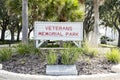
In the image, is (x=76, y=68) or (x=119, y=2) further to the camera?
(x=119, y=2)

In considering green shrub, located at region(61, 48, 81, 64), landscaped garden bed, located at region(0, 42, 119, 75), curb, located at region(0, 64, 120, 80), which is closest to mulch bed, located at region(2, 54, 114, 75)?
landscaped garden bed, located at region(0, 42, 119, 75)

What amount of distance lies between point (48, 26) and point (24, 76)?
131 inches

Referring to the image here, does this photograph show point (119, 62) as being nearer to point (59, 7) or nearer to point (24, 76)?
point (24, 76)

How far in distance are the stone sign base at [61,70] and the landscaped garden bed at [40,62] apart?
0.53ft

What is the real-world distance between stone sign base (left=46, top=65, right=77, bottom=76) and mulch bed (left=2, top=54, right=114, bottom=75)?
17 cm

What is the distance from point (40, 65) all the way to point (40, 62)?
1.06 ft

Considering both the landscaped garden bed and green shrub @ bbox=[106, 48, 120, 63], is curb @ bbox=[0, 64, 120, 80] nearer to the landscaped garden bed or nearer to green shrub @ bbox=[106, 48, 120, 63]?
the landscaped garden bed

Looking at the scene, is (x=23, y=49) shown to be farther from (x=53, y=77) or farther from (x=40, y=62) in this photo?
(x=53, y=77)

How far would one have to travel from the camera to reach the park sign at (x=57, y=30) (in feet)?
33.9

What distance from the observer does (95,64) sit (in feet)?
30.1

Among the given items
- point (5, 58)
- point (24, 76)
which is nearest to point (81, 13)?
point (5, 58)

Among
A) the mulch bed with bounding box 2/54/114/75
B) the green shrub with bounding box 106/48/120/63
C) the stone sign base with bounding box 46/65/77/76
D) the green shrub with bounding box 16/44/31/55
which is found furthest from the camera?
the green shrub with bounding box 16/44/31/55

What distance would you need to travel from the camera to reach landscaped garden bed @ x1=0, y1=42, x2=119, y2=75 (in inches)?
338

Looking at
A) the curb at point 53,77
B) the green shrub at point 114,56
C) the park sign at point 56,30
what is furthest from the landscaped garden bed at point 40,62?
the curb at point 53,77
